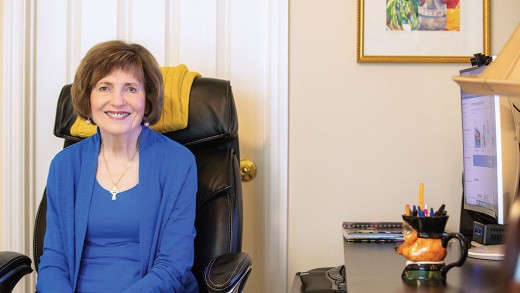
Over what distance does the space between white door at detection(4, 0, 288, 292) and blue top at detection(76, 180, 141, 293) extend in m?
0.67

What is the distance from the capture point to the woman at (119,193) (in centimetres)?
183

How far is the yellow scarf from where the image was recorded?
203cm

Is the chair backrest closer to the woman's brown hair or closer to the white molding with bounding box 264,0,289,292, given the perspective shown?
the woman's brown hair

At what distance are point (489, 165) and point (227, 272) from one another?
2.38 feet

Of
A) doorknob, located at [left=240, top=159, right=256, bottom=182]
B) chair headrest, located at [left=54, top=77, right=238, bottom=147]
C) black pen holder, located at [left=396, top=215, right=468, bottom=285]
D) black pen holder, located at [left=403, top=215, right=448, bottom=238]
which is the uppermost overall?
chair headrest, located at [left=54, top=77, right=238, bottom=147]

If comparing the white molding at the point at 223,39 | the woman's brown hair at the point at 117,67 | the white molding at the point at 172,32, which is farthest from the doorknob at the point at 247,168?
the woman's brown hair at the point at 117,67

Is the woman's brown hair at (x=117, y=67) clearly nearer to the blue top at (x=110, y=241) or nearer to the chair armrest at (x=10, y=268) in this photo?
the blue top at (x=110, y=241)

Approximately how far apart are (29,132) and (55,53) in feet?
1.00

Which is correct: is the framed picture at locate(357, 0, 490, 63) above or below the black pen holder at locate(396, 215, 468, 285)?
above

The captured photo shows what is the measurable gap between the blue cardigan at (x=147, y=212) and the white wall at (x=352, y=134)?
632mm

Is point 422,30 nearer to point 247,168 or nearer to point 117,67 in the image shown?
point 247,168

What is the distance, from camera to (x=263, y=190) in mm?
2451

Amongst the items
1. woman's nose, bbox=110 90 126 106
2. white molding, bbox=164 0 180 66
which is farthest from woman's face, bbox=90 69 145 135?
white molding, bbox=164 0 180 66

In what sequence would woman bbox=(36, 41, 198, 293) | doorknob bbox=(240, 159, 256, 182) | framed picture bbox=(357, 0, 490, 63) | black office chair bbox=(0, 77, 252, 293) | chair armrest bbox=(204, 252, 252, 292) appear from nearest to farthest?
chair armrest bbox=(204, 252, 252, 292) < woman bbox=(36, 41, 198, 293) < black office chair bbox=(0, 77, 252, 293) < framed picture bbox=(357, 0, 490, 63) < doorknob bbox=(240, 159, 256, 182)
